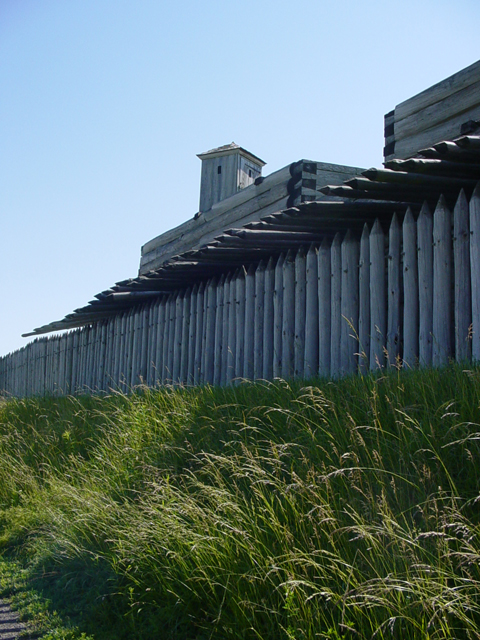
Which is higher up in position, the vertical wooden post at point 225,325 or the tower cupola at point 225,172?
the tower cupola at point 225,172

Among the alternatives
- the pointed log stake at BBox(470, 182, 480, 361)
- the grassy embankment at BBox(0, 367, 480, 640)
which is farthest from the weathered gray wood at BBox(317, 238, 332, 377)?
the pointed log stake at BBox(470, 182, 480, 361)

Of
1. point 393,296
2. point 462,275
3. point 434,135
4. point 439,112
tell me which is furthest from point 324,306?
point 439,112

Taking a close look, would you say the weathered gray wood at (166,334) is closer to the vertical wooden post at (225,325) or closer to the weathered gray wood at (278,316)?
the vertical wooden post at (225,325)

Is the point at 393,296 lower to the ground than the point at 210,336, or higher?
higher

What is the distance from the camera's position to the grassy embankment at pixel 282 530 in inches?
95.6

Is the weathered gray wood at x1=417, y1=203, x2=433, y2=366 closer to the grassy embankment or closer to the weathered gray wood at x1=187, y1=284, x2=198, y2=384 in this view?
the grassy embankment

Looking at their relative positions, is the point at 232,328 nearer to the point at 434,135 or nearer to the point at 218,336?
the point at 218,336

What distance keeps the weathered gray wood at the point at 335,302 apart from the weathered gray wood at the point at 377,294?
45 cm

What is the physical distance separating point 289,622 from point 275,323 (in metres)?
4.67

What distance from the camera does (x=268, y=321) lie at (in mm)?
7180

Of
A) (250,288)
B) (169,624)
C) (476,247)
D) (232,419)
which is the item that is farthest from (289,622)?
(250,288)

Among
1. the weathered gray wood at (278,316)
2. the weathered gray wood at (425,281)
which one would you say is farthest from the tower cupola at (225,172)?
the weathered gray wood at (425,281)

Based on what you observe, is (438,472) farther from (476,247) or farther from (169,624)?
(476,247)

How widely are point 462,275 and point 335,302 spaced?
1543 mm
